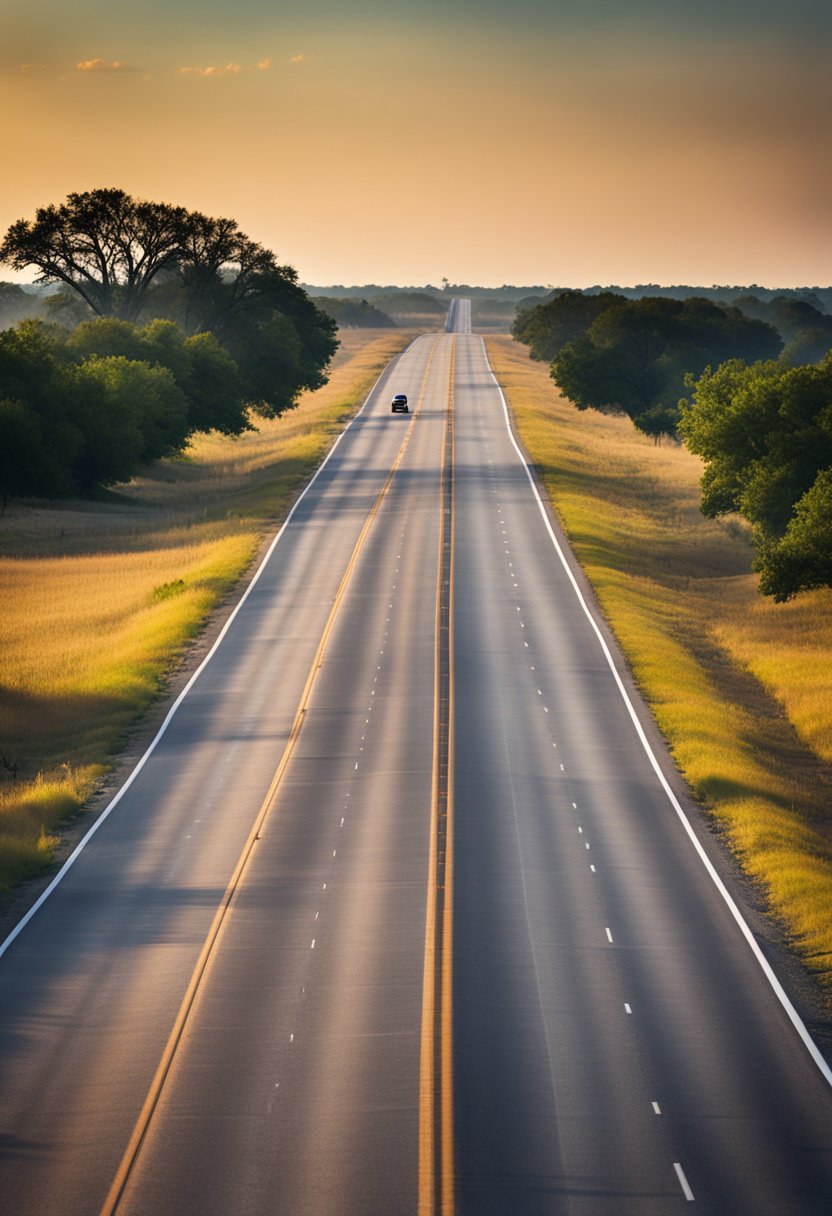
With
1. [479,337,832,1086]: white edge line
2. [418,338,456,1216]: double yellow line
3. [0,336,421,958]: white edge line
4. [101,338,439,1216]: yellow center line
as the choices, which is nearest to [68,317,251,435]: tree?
[0,336,421,958]: white edge line

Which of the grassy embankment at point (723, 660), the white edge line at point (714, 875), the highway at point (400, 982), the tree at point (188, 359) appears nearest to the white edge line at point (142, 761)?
the highway at point (400, 982)

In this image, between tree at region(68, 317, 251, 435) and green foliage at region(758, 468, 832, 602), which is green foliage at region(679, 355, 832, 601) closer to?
green foliage at region(758, 468, 832, 602)

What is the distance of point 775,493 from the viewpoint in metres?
75.3

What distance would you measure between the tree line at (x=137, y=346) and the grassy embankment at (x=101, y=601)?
3.82 meters

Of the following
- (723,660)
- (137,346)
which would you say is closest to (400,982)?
(723,660)

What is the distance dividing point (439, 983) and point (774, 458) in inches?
2079

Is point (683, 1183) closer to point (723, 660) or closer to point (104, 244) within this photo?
point (723, 660)

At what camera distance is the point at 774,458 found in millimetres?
76812

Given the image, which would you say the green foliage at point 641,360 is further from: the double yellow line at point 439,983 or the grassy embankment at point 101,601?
the double yellow line at point 439,983

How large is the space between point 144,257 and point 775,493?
77.8 metres

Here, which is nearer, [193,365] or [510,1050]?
[510,1050]

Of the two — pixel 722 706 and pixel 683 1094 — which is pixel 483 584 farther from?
pixel 683 1094

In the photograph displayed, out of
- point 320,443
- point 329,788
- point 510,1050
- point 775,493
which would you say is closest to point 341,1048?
point 510,1050

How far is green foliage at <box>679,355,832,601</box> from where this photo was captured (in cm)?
6369
